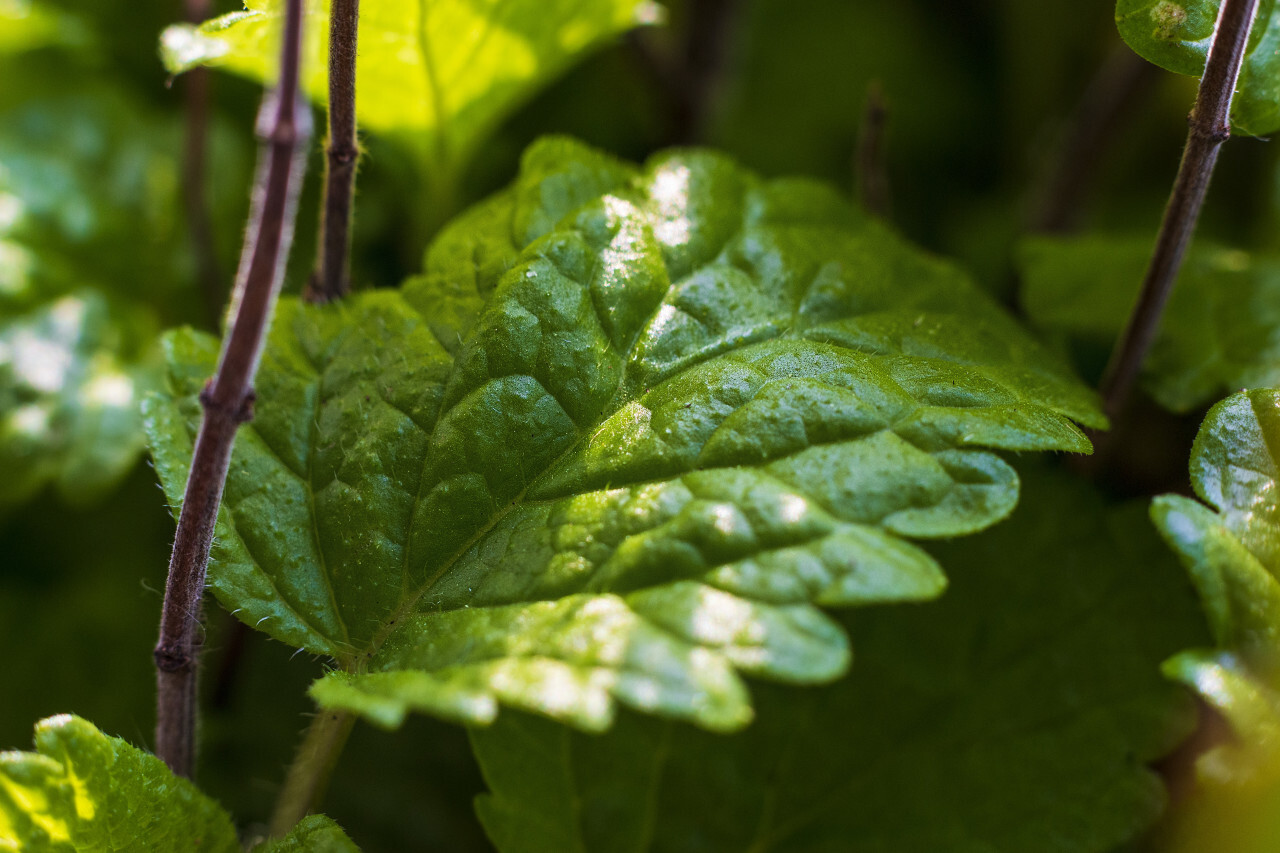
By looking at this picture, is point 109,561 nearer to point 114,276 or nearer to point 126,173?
point 114,276

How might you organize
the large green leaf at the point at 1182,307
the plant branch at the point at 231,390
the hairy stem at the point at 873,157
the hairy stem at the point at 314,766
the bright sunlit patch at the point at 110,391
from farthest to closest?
the bright sunlit patch at the point at 110,391 < the hairy stem at the point at 873,157 < the large green leaf at the point at 1182,307 < the hairy stem at the point at 314,766 < the plant branch at the point at 231,390

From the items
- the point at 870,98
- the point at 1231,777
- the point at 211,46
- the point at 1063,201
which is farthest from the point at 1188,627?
the point at 211,46

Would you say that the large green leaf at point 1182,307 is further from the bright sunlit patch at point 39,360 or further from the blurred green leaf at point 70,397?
the bright sunlit patch at point 39,360

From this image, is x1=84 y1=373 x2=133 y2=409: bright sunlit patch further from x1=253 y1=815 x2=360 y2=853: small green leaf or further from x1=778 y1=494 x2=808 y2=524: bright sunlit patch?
x1=778 y1=494 x2=808 y2=524: bright sunlit patch

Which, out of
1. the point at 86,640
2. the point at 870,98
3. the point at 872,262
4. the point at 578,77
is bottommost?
the point at 86,640

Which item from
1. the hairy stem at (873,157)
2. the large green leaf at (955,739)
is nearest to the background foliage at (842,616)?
the large green leaf at (955,739)
